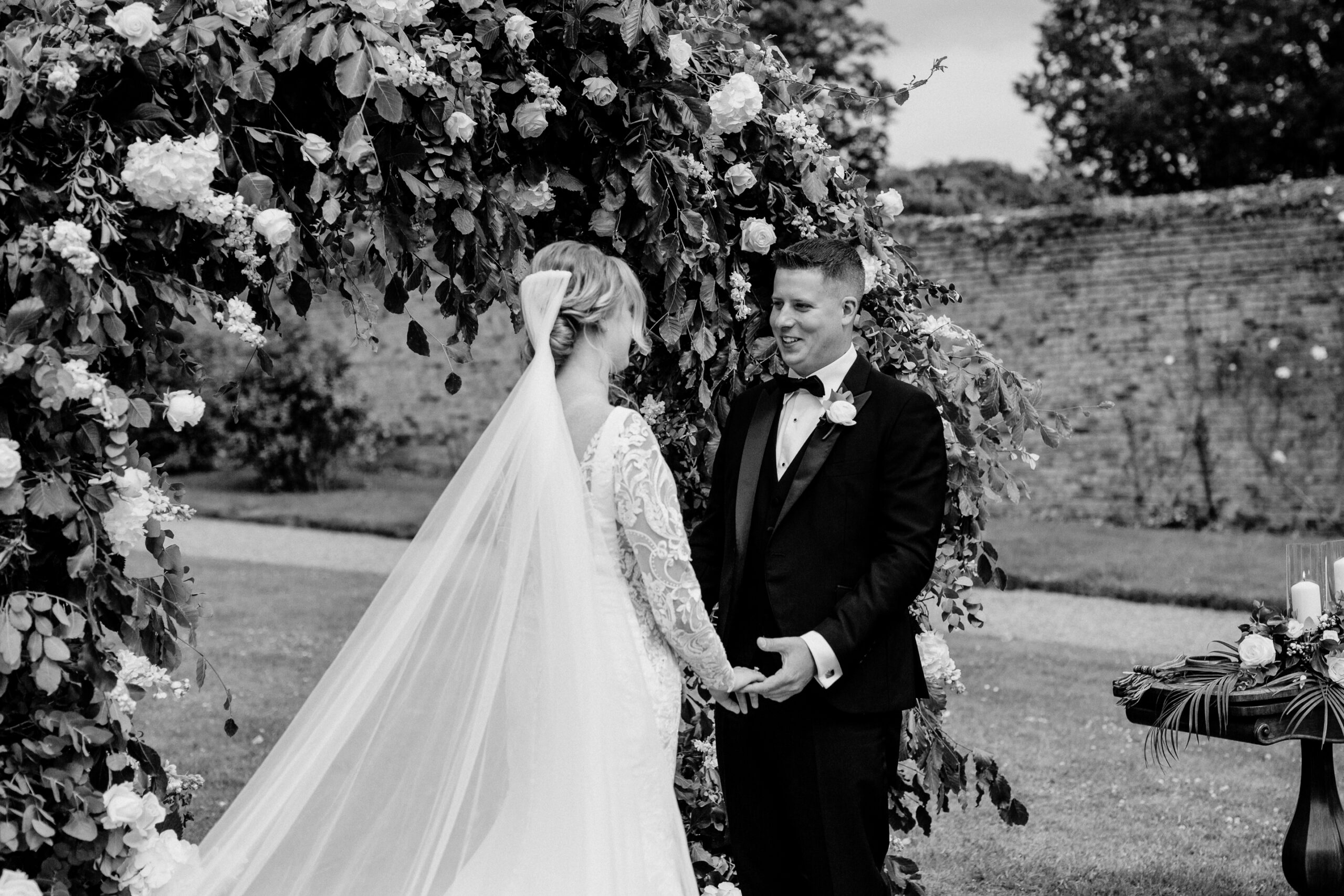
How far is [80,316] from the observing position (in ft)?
7.84

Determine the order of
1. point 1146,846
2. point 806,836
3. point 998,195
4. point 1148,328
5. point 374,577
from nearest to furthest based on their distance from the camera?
point 806,836 < point 1146,846 < point 374,577 < point 1148,328 < point 998,195

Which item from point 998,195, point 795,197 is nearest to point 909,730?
point 795,197

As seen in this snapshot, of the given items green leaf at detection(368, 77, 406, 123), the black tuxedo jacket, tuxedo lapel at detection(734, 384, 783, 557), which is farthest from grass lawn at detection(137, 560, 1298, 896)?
green leaf at detection(368, 77, 406, 123)

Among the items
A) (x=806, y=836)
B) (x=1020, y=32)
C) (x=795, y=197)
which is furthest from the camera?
(x=1020, y=32)

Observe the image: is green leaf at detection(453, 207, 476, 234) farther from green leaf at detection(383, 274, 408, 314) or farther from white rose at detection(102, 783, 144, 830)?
white rose at detection(102, 783, 144, 830)

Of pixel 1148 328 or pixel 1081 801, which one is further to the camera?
pixel 1148 328

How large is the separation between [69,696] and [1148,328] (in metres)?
10.5

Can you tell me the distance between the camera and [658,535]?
2.86m

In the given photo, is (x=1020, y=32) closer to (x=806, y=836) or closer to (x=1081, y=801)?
(x=1081, y=801)

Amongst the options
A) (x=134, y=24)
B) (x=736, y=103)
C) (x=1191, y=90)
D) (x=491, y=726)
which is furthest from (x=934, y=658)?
(x=1191, y=90)

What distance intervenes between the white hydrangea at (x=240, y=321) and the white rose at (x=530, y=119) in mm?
811

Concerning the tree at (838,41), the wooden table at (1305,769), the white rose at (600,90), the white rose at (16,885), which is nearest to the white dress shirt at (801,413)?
the white rose at (600,90)

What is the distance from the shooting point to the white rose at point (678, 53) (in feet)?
10.8

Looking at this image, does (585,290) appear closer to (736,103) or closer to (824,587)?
(736,103)
